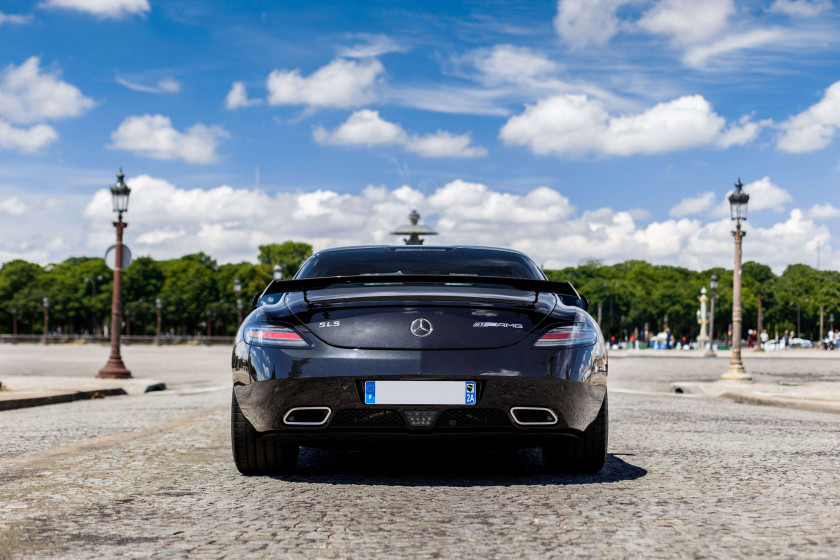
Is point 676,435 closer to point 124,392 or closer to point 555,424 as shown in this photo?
point 555,424

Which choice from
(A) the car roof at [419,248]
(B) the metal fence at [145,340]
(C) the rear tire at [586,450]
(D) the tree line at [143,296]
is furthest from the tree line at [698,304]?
(C) the rear tire at [586,450]

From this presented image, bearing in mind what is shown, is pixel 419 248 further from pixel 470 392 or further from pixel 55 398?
pixel 55 398

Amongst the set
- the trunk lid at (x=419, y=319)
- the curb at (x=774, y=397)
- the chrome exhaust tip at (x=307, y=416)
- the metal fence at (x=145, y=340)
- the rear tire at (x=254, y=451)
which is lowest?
the metal fence at (x=145, y=340)

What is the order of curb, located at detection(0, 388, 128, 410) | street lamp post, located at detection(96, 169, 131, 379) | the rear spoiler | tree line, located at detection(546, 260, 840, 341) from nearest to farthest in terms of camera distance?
the rear spoiler → curb, located at detection(0, 388, 128, 410) → street lamp post, located at detection(96, 169, 131, 379) → tree line, located at detection(546, 260, 840, 341)

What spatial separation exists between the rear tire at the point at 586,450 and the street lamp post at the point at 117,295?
600 inches

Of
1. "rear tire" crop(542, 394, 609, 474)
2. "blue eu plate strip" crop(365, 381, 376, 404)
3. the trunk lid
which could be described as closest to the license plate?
"blue eu plate strip" crop(365, 381, 376, 404)

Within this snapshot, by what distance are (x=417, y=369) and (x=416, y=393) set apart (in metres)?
0.12

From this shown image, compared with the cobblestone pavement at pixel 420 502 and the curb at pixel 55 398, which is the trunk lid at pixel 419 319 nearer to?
the cobblestone pavement at pixel 420 502

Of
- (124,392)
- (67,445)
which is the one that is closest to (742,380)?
(124,392)

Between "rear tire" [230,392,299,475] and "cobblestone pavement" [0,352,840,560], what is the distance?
9 centimetres

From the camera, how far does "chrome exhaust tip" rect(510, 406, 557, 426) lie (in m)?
4.86

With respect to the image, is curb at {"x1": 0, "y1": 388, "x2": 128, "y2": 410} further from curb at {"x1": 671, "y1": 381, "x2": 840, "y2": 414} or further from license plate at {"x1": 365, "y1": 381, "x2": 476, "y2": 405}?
Answer: curb at {"x1": 671, "y1": 381, "x2": 840, "y2": 414}

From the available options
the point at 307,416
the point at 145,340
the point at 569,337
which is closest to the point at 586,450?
the point at 569,337

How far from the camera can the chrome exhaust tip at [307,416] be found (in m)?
4.85
